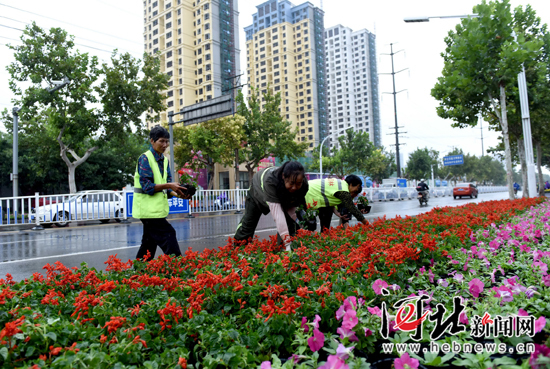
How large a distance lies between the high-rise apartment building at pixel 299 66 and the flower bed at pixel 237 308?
88.4 metres

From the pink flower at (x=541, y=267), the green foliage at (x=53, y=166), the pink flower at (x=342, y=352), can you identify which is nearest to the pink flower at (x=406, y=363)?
the pink flower at (x=342, y=352)

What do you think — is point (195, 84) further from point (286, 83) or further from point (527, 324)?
point (527, 324)

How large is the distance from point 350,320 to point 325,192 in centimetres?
306

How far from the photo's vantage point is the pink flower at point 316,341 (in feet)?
4.64

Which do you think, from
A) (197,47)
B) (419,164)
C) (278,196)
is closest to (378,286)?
(278,196)

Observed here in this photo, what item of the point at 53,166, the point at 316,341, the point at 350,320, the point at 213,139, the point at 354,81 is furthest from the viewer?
the point at 354,81

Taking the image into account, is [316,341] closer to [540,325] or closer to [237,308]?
[237,308]

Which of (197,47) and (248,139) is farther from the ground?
(197,47)

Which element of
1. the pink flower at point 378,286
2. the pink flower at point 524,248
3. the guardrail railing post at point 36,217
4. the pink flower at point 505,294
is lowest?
the pink flower at point 505,294

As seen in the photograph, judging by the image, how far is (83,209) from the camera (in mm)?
13820

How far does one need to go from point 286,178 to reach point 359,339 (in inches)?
77.1

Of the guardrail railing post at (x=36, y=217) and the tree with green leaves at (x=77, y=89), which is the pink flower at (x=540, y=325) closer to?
the guardrail railing post at (x=36, y=217)

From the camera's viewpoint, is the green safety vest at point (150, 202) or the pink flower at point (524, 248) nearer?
the pink flower at point (524, 248)

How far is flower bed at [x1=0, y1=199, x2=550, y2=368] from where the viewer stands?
1.38m
